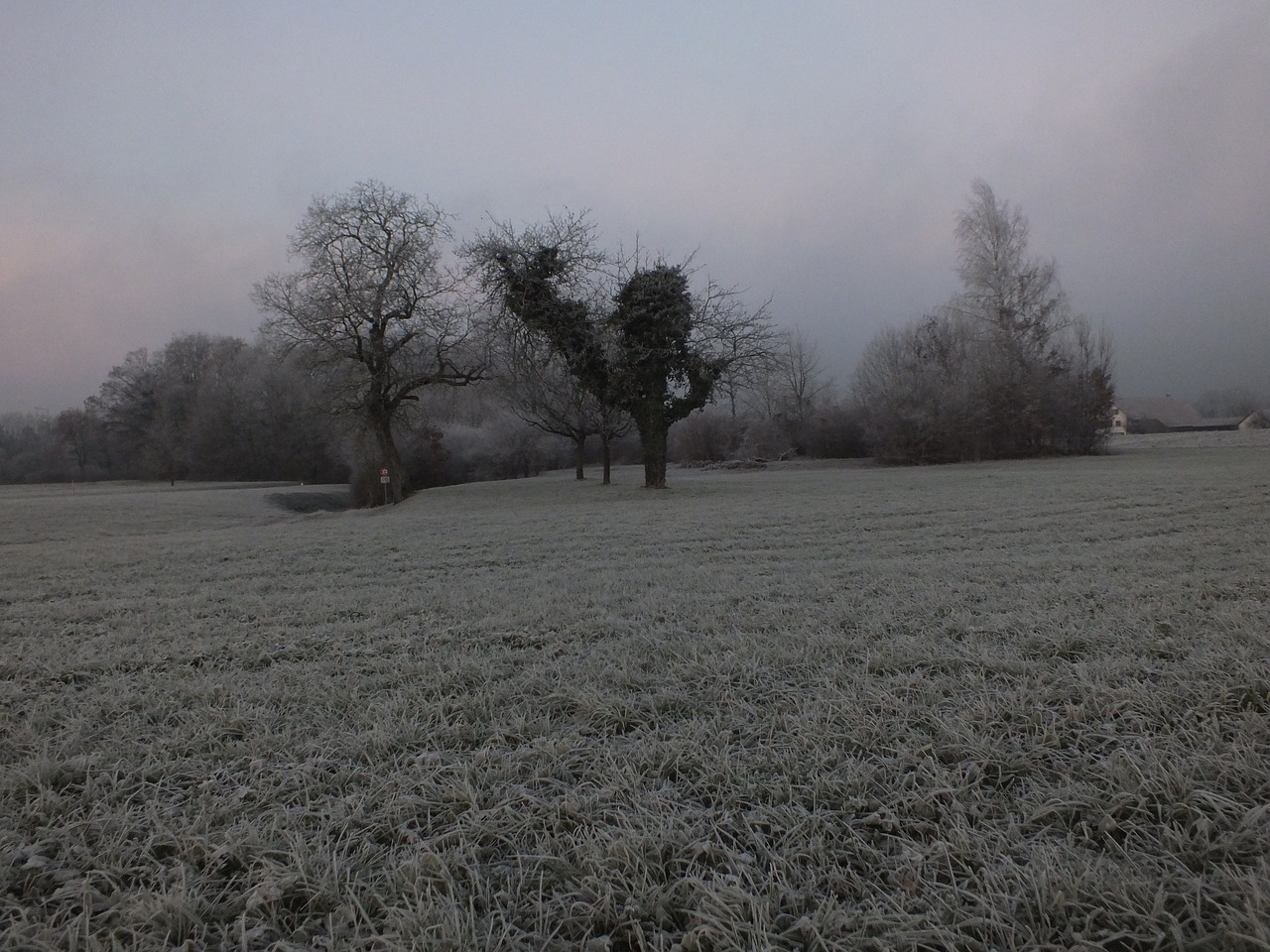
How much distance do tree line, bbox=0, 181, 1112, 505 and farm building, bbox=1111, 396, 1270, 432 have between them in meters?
24.0

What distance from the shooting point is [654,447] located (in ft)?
55.2

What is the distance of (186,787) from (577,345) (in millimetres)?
14428

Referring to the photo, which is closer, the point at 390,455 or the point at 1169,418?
the point at 390,455

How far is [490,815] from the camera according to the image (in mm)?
1579

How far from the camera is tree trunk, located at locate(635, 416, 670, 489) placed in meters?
16.4

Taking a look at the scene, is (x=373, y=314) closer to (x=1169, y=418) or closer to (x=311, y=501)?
(x=311, y=501)

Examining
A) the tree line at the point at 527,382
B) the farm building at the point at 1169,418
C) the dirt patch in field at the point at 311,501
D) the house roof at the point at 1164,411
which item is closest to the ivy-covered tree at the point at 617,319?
the tree line at the point at 527,382

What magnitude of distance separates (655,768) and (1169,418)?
71.8m

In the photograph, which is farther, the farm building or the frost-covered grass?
the farm building

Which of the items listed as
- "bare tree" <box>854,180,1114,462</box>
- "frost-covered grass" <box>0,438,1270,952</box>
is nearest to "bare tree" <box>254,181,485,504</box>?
"frost-covered grass" <box>0,438,1270,952</box>

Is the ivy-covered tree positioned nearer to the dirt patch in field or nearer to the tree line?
the tree line

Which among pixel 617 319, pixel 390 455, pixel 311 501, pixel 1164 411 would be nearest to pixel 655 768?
pixel 617 319

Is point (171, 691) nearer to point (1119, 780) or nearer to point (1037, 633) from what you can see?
point (1119, 780)

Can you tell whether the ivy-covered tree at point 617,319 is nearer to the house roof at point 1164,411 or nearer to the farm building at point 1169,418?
the farm building at point 1169,418
